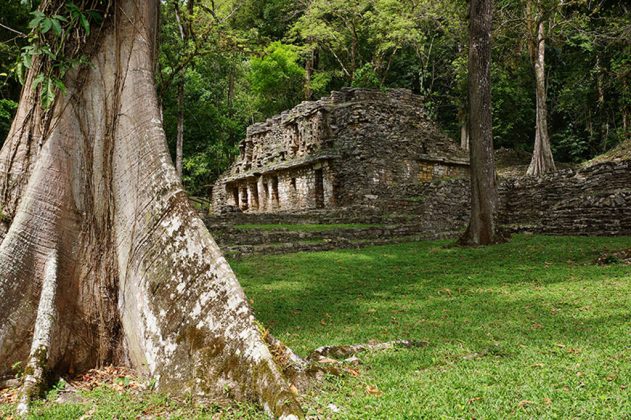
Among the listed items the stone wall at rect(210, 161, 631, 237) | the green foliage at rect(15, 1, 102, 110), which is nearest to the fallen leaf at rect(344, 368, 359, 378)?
the green foliage at rect(15, 1, 102, 110)

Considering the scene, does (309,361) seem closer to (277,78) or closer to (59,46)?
(59,46)

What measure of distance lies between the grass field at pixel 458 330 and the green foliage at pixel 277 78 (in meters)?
26.1

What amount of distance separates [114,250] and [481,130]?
1164 centimetres

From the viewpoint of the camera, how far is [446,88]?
39125 millimetres

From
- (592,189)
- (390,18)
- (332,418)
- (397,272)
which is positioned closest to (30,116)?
(332,418)

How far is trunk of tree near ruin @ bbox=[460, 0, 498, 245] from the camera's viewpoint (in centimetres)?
1385

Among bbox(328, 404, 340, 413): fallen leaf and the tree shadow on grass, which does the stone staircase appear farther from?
bbox(328, 404, 340, 413): fallen leaf

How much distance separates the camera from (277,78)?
36.1 m

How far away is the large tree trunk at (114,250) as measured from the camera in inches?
145

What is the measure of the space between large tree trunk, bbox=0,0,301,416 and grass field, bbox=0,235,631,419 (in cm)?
41

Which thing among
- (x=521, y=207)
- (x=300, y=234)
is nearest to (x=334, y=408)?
(x=300, y=234)

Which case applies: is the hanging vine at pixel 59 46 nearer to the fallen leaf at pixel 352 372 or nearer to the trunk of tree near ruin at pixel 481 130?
the fallen leaf at pixel 352 372

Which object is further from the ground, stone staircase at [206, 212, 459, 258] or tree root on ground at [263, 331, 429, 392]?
stone staircase at [206, 212, 459, 258]

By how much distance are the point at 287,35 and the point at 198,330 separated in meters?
37.9
